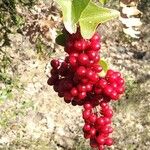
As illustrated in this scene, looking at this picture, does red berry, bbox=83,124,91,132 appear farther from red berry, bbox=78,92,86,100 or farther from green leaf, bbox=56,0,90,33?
green leaf, bbox=56,0,90,33

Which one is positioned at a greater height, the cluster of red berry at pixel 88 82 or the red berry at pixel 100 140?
the cluster of red berry at pixel 88 82

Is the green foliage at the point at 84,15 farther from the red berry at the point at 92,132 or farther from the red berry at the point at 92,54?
the red berry at the point at 92,132

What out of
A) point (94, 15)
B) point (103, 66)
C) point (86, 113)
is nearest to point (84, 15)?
point (94, 15)

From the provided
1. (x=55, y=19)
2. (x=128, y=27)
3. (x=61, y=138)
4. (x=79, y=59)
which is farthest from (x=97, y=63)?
(x=61, y=138)

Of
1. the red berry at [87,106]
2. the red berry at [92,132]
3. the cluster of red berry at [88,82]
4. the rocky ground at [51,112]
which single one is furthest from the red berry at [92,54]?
the rocky ground at [51,112]

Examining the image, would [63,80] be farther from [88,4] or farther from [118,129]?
[118,129]

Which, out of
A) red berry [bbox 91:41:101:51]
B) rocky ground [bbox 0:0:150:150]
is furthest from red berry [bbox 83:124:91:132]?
rocky ground [bbox 0:0:150:150]

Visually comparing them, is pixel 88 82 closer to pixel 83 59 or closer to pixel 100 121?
pixel 83 59
